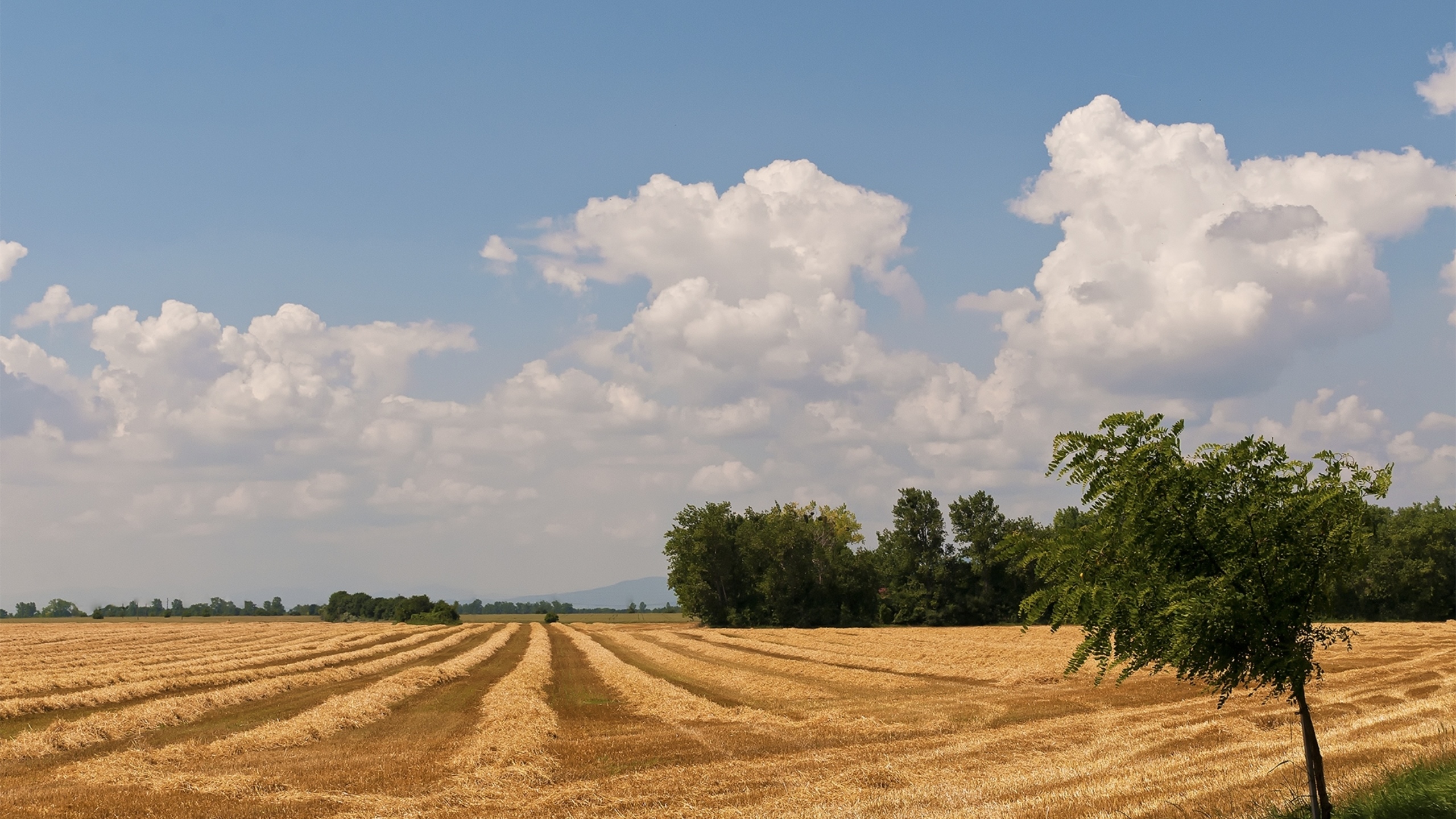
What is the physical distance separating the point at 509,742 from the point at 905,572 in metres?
93.6

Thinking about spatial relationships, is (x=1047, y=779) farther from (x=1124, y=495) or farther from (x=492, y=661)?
(x=492, y=661)

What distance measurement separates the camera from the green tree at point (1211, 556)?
10.5m

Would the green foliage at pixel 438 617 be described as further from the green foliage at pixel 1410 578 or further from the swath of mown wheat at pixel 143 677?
the green foliage at pixel 1410 578

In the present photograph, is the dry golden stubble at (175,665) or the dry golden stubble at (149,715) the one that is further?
the dry golden stubble at (175,665)

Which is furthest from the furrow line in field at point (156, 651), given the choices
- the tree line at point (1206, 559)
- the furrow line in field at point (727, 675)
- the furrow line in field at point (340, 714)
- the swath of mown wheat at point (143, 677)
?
the tree line at point (1206, 559)

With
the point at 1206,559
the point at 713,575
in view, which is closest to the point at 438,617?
the point at 713,575

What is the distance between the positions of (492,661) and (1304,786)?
4744 cm

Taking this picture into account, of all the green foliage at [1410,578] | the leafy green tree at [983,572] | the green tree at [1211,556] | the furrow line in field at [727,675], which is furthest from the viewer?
the leafy green tree at [983,572]

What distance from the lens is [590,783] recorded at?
62.0ft

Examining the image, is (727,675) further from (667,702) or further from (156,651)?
(156,651)

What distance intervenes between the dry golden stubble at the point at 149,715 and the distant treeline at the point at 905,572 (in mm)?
66954

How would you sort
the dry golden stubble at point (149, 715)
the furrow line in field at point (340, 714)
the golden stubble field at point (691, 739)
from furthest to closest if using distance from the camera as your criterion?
the furrow line in field at point (340, 714) → the dry golden stubble at point (149, 715) → the golden stubble field at point (691, 739)

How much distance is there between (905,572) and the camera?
112 metres

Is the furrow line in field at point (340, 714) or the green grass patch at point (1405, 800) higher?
the green grass patch at point (1405, 800)
